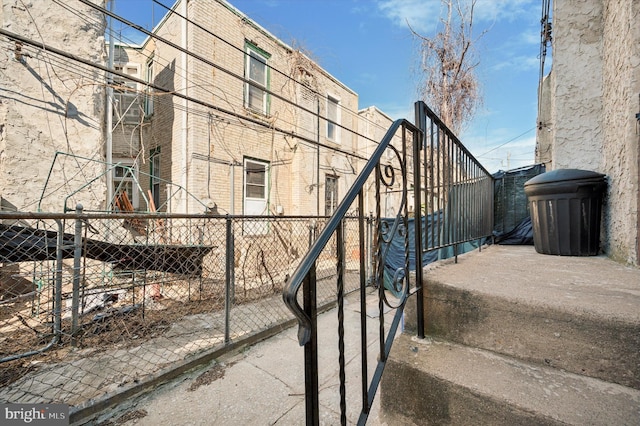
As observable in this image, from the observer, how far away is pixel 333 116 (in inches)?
344

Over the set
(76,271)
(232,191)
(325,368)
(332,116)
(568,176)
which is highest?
(332,116)

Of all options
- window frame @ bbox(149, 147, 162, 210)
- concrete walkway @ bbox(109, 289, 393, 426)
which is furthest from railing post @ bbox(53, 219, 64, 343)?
window frame @ bbox(149, 147, 162, 210)

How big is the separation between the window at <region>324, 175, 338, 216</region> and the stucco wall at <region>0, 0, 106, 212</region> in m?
5.43

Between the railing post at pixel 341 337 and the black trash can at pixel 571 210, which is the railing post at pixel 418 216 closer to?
the railing post at pixel 341 337

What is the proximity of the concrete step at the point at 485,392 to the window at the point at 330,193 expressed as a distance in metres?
6.99

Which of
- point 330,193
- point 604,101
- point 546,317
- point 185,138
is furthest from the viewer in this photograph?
point 330,193

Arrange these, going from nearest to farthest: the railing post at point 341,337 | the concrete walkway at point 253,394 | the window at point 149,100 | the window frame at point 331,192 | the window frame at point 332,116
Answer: the railing post at point 341,337, the concrete walkway at point 253,394, the window at point 149,100, the window frame at point 331,192, the window frame at point 332,116

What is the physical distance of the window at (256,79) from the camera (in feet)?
21.2

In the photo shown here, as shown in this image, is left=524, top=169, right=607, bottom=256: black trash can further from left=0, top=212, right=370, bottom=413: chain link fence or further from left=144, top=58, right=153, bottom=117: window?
left=144, top=58, right=153, bottom=117: window

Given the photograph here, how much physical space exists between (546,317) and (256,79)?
7.22m

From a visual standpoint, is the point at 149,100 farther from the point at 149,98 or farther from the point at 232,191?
the point at 232,191

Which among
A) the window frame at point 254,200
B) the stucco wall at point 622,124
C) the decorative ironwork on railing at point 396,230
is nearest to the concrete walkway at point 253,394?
the decorative ironwork on railing at point 396,230

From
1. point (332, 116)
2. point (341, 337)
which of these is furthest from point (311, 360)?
point (332, 116)

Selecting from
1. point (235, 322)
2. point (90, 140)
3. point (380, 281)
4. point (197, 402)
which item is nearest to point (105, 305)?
point (235, 322)
